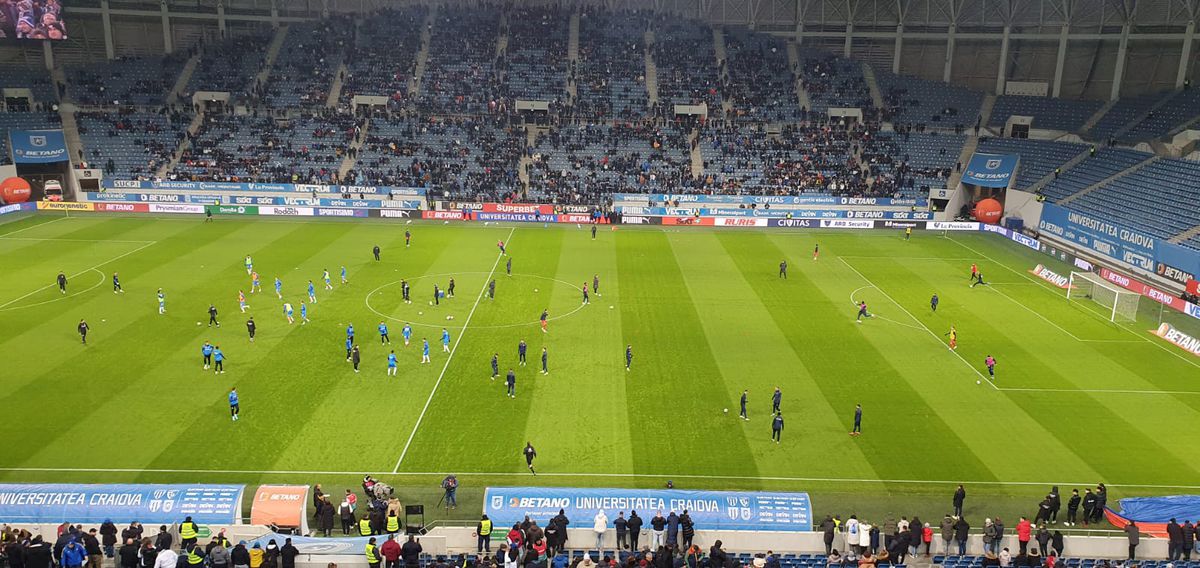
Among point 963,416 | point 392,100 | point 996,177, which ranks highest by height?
point 392,100

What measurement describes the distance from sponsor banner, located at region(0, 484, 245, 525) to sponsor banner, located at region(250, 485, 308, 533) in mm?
455

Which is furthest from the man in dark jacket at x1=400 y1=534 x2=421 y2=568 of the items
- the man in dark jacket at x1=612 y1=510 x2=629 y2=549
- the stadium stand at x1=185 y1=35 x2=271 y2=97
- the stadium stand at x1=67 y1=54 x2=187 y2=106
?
the stadium stand at x1=67 y1=54 x2=187 y2=106

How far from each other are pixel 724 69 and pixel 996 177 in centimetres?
2893

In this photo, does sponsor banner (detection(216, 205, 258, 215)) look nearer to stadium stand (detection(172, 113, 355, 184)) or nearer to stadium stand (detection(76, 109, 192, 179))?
stadium stand (detection(172, 113, 355, 184))

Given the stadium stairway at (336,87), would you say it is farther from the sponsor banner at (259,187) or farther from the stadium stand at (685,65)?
the stadium stand at (685,65)

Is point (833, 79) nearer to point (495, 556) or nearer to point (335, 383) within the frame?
point (335, 383)

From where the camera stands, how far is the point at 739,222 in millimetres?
61562

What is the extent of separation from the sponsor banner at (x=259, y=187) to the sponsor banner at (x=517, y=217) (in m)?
5.43

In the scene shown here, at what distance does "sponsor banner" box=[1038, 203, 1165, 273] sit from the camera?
4525 cm

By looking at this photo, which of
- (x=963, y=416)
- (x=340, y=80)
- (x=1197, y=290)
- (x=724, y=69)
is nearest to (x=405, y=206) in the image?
(x=340, y=80)

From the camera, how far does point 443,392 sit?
26828 millimetres

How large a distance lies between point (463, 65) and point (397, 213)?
24.6m

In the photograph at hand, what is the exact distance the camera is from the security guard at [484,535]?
1695 cm

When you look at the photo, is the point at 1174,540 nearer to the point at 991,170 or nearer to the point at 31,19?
the point at 991,170
